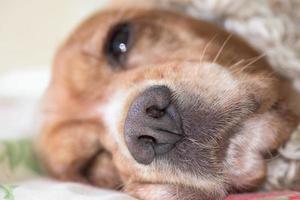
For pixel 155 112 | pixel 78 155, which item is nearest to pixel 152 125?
pixel 155 112

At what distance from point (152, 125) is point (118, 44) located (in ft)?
2.12

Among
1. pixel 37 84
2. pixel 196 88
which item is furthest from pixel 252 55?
pixel 37 84

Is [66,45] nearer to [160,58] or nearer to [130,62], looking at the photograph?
[130,62]

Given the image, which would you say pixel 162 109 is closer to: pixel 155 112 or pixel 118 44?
pixel 155 112

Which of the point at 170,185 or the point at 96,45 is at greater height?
the point at 96,45

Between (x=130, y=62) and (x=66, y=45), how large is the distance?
0.29 metres

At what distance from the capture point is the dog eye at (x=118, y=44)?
1816mm

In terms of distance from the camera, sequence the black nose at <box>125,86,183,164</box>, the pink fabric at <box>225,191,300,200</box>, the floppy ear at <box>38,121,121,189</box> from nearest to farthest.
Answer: the pink fabric at <box>225,191,300,200</box> < the black nose at <box>125,86,183,164</box> < the floppy ear at <box>38,121,121,189</box>

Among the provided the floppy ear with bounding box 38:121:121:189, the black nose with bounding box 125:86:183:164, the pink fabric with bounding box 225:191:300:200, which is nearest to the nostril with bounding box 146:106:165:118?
the black nose with bounding box 125:86:183:164

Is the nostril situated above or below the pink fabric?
above

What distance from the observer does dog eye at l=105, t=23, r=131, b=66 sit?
5.96 ft

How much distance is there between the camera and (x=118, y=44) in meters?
1.85

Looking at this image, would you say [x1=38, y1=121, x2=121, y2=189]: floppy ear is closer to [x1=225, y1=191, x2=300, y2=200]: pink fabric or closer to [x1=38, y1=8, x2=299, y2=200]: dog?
[x1=38, y1=8, x2=299, y2=200]: dog

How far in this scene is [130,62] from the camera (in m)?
1.78
